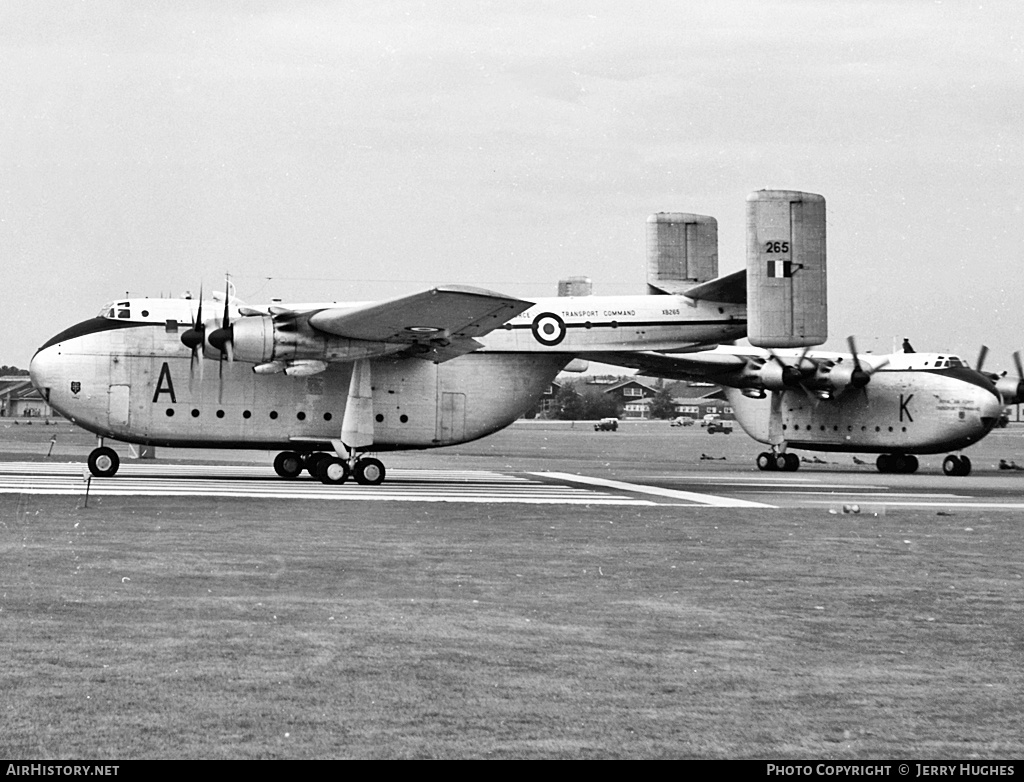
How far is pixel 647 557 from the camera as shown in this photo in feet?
43.0

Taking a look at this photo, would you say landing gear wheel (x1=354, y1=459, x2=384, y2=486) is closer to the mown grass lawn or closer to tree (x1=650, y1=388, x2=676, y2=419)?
the mown grass lawn

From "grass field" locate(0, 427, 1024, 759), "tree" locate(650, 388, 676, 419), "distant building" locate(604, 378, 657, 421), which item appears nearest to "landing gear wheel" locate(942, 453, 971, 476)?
"grass field" locate(0, 427, 1024, 759)

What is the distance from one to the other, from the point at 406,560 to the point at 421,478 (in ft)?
54.8

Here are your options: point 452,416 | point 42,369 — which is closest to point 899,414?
point 452,416

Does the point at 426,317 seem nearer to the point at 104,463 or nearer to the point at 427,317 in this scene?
the point at 427,317

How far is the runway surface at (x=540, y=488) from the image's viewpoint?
21031 millimetres

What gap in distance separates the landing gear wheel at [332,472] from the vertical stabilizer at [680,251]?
9879mm

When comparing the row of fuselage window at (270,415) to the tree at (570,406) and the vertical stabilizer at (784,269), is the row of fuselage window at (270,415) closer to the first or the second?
the vertical stabilizer at (784,269)

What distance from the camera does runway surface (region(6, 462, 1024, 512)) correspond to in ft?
69.0

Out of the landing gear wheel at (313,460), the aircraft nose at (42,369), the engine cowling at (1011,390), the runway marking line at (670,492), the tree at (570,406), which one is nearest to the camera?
the runway marking line at (670,492)

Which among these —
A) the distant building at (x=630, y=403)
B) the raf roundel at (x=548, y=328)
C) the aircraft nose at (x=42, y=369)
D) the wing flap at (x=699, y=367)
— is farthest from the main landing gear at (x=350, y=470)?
the distant building at (x=630, y=403)

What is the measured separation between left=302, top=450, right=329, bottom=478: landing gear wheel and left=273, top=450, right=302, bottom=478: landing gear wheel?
6.3 inches

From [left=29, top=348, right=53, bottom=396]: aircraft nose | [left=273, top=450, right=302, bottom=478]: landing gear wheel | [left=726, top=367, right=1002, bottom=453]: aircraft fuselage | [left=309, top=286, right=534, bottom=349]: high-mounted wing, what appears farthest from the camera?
[left=726, top=367, right=1002, bottom=453]: aircraft fuselage
